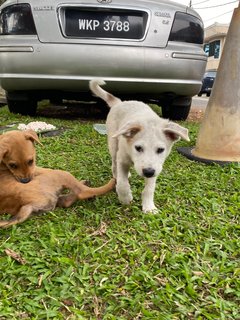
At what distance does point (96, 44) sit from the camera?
527 cm

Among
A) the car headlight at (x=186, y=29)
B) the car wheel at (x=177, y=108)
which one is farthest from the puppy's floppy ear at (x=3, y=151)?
the car wheel at (x=177, y=108)

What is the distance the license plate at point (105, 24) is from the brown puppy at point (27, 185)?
2377 mm

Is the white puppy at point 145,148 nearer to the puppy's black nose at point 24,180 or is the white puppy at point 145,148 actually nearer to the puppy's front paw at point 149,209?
the puppy's front paw at point 149,209

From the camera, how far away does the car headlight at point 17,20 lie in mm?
5277

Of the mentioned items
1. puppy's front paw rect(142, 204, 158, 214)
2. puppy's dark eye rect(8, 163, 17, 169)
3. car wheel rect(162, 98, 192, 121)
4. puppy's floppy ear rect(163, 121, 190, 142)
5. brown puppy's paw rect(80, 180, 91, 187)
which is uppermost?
puppy's floppy ear rect(163, 121, 190, 142)

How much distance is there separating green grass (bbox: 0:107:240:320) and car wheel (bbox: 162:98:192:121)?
3051 mm

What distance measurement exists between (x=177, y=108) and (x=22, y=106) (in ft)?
8.03

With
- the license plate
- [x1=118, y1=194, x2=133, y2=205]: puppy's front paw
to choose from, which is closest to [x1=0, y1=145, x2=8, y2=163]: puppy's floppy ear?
[x1=118, y1=194, x2=133, y2=205]: puppy's front paw

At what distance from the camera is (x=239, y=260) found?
254cm

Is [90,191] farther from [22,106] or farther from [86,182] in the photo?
[22,106]

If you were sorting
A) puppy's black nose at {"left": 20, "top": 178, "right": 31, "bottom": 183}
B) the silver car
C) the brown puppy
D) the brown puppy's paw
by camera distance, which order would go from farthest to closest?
the silver car → the brown puppy's paw → puppy's black nose at {"left": 20, "top": 178, "right": 31, "bottom": 183} → the brown puppy

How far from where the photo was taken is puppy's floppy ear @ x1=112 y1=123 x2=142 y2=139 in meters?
2.95

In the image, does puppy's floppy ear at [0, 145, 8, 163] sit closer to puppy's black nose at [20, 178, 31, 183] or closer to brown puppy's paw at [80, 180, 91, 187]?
puppy's black nose at [20, 178, 31, 183]

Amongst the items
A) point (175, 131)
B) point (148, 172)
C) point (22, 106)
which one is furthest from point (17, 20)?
point (148, 172)
